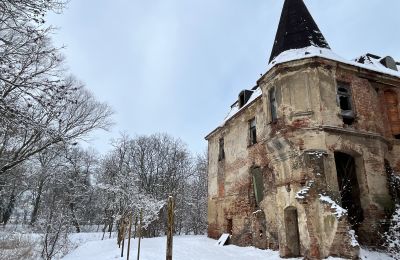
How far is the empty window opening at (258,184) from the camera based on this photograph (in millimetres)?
17359

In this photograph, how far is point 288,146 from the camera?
1344 cm

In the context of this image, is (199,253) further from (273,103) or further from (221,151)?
(221,151)

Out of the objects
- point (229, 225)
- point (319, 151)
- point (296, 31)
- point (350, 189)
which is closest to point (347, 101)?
point (319, 151)

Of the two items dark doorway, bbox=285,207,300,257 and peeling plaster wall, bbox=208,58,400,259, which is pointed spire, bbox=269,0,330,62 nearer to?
peeling plaster wall, bbox=208,58,400,259

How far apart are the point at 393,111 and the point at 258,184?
25.4 feet

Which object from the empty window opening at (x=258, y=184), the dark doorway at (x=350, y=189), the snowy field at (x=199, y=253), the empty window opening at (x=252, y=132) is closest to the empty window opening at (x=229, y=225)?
the snowy field at (x=199, y=253)

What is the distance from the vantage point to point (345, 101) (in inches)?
583

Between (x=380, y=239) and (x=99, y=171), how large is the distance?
32.0 meters

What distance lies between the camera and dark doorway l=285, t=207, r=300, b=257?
13.1 meters

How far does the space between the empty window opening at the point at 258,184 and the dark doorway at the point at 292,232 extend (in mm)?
3628

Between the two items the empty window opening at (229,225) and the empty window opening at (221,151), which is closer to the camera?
the empty window opening at (229,225)

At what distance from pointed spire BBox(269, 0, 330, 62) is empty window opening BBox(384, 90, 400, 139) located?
401 cm

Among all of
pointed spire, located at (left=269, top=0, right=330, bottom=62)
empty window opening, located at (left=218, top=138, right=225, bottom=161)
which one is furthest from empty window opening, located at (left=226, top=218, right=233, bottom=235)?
pointed spire, located at (left=269, top=0, right=330, bottom=62)

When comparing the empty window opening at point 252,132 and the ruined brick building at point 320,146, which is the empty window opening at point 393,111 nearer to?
the ruined brick building at point 320,146
